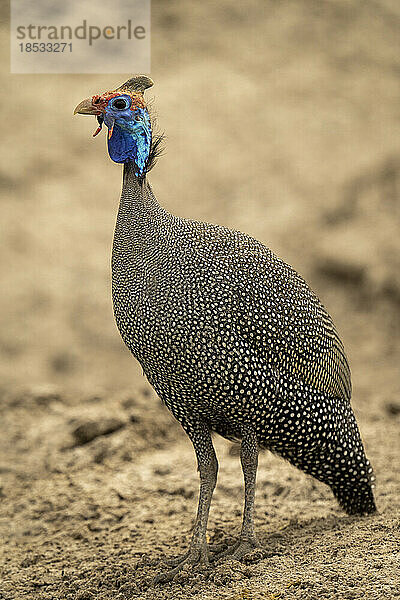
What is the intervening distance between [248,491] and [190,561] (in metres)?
0.46

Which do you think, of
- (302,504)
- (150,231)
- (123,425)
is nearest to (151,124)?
(150,231)

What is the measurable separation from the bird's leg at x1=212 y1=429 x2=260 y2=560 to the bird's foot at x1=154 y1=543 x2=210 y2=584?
0.12 m

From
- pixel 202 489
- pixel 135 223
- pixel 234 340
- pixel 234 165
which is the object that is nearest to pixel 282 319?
pixel 234 340

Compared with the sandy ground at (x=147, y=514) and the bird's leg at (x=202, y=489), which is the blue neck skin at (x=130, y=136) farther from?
the sandy ground at (x=147, y=514)

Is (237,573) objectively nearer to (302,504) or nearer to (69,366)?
(302,504)

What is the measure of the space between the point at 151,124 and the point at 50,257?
5351mm

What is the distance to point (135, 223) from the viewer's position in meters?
3.58

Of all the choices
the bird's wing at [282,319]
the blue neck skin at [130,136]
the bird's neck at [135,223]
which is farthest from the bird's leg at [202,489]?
the blue neck skin at [130,136]

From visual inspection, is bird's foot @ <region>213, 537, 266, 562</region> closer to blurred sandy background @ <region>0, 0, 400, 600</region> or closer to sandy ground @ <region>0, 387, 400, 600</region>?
sandy ground @ <region>0, 387, 400, 600</region>

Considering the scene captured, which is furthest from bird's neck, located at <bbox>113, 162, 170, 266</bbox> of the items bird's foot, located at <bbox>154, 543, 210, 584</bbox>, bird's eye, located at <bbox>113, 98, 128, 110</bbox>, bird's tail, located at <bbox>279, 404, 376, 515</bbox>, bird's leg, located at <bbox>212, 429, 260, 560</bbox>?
bird's foot, located at <bbox>154, 543, 210, 584</bbox>

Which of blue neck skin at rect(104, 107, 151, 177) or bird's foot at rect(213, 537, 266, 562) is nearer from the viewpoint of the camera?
blue neck skin at rect(104, 107, 151, 177)

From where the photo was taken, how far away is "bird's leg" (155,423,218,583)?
146 inches

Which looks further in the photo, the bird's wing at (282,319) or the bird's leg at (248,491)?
the bird's leg at (248,491)

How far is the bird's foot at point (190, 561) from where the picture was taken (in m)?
3.65
